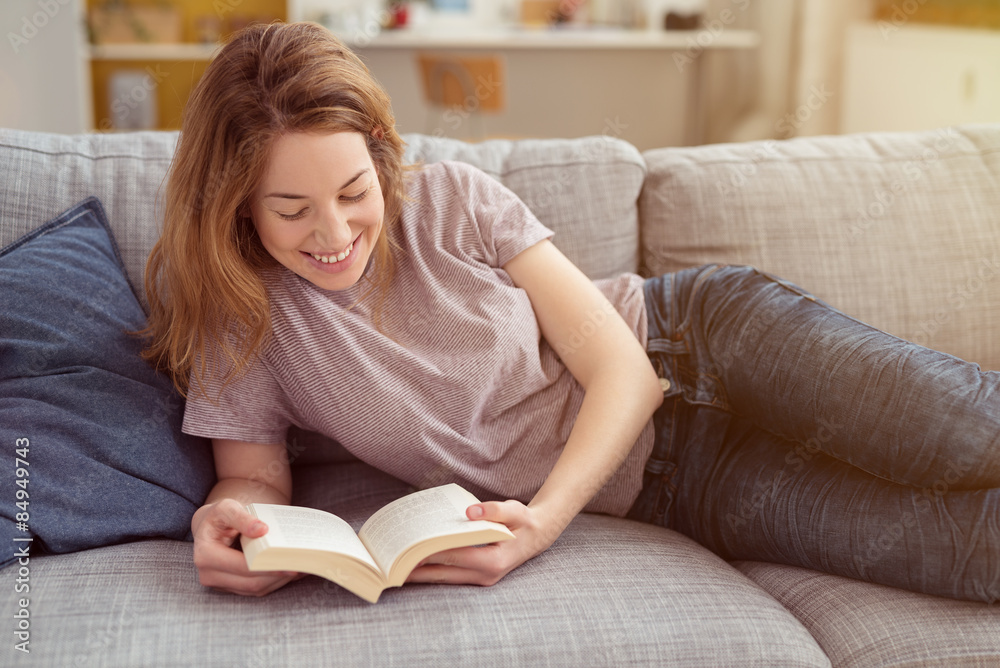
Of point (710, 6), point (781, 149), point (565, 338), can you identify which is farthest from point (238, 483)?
point (710, 6)

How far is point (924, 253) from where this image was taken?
60.3 inches

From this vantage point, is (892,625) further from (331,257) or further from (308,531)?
(331,257)

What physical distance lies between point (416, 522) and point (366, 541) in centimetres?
8

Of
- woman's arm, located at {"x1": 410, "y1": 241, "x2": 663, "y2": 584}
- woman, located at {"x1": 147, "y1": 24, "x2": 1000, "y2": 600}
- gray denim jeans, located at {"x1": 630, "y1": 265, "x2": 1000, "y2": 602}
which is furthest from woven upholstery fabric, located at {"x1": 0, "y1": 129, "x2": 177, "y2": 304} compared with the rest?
gray denim jeans, located at {"x1": 630, "y1": 265, "x2": 1000, "y2": 602}

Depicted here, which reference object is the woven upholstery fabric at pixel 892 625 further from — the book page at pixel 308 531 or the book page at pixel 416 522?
the book page at pixel 308 531

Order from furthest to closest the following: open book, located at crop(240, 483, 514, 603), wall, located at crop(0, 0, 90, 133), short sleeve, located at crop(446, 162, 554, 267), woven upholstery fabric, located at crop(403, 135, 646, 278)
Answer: wall, located at crop(0, 0, 90, 133)
woven upholstery fabric, located at crop(403, 135, 646, 278)
short sleeve, located at crop(446, 162, 554, 267)
open book, located at crop(240, 483, 514, 603)

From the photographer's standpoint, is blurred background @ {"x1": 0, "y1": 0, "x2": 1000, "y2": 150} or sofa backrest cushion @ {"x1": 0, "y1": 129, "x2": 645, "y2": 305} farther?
blurred background @ {"x1": 0, "y1": 0, "x2": 1000, "y2": 150}

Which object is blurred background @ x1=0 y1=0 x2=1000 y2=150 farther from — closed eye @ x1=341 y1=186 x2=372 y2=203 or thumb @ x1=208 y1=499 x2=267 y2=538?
thumb @ x1=208 y1=499 x2=267 y2=538

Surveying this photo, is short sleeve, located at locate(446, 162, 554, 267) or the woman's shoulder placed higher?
the woman's shoulder

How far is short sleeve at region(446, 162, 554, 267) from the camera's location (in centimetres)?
129

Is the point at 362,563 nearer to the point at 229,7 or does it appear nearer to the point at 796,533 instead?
the point at 796,533

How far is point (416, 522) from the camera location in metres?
1.00

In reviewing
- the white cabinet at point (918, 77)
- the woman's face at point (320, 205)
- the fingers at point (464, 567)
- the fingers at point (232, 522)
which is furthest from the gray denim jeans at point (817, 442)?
the white cabinet at point (918, 77)

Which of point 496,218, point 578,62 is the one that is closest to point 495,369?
point 496,218
